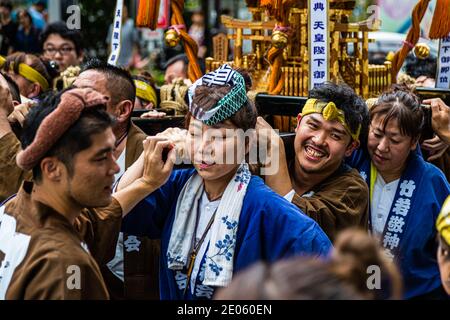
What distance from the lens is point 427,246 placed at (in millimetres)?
4152

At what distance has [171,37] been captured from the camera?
17.3 feet

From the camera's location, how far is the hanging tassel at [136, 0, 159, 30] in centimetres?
→ 530

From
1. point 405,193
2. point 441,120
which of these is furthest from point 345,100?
point 441,120

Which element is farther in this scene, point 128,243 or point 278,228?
point 128,243

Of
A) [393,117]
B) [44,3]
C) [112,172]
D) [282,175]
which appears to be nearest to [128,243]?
[282,175]

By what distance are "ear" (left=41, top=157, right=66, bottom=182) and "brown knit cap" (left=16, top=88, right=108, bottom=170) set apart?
3cm

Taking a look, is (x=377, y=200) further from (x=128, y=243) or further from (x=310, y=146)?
(x=128, y=243)

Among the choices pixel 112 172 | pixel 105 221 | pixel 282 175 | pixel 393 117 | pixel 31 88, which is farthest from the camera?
pixel 31 88

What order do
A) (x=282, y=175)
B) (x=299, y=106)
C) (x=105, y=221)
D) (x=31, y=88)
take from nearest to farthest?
(x=105, y=221)
(x=282, y=175)
(x=299, y=106)
(x=31, y=88)

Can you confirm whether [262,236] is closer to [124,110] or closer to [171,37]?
[124,110]

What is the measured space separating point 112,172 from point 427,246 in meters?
2.04

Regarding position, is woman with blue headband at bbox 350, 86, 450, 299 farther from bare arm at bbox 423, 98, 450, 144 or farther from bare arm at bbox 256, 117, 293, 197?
bare arm at bbox 256, 117, 293, 197

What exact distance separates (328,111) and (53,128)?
1538 millimetres

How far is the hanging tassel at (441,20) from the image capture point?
5137mm
